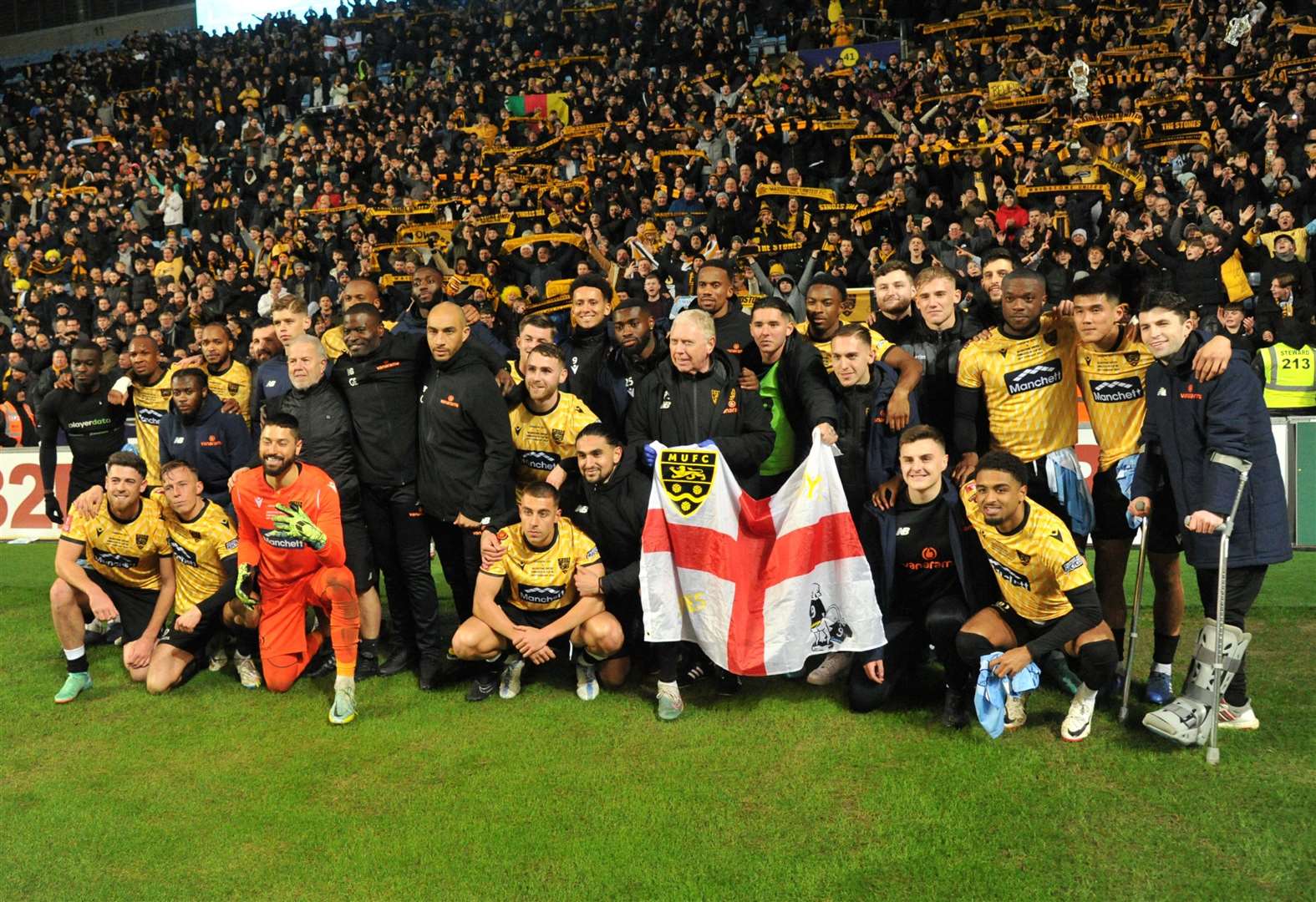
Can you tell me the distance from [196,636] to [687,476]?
335 cm

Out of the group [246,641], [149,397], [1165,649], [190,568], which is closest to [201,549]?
[190,568]

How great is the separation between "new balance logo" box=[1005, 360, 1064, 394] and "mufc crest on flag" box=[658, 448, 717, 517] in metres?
1.73

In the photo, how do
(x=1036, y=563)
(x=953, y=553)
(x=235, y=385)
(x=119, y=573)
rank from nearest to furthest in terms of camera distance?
1. (x=1036, y=563)
2. (x=953, y=553)
3. (x=119, y=573)
4. (x=235, y=385)

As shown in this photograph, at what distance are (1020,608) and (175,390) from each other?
560cm

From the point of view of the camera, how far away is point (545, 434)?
6.64m

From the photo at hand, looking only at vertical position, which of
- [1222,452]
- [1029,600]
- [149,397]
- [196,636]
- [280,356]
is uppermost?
[280,356]

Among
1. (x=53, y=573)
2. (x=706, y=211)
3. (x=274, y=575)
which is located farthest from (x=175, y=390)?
(x=706, y=211)

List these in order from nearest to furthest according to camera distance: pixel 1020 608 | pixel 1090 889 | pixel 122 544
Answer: pixel 1090 889 → pixel 1020 608 → pixel 122 544

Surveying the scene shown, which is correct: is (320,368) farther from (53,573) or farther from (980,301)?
A: (53,573)

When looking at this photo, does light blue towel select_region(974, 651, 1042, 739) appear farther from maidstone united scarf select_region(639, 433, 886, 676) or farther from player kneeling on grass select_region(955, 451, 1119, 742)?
maidstone united scarf select_region(639, 433, 886, 676)

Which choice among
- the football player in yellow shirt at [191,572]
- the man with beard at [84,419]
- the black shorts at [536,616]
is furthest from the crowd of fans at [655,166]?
the black shorts at [536,616]

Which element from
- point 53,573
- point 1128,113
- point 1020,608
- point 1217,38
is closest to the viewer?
point 1020,608

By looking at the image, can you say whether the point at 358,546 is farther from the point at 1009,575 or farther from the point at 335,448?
the point at 1009,575

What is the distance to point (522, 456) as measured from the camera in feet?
22.1
